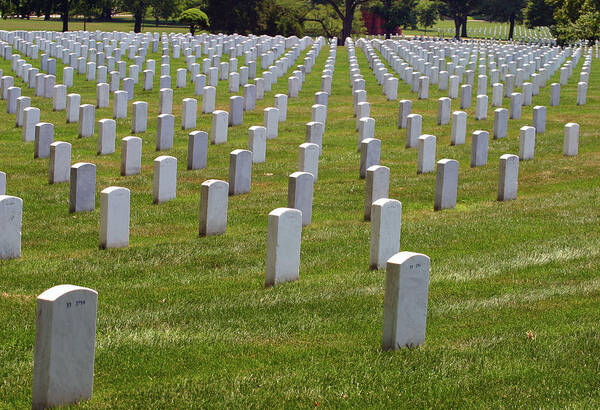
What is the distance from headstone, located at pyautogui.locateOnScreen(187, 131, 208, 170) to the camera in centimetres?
1650

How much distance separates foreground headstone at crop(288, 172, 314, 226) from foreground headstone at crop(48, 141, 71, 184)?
14.6 ft

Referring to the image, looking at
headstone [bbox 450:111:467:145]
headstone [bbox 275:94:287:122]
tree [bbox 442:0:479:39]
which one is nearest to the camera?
headstone [bbox 450:111:467:145]

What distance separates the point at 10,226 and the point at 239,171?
4565 millimetres

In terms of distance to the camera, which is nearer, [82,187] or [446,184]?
[82,187]

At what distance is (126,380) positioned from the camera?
6758 mm

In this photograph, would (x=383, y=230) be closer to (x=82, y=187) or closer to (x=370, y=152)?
(x=82, y=187)

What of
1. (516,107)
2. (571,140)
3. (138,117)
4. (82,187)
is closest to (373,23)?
(516,107)

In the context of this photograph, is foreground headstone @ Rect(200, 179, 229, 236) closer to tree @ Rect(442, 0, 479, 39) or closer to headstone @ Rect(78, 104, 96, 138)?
headstone @ Rect(78, 104, 96, 138)

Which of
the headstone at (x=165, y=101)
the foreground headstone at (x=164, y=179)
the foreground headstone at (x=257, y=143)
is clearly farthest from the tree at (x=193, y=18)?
the foreground headstone at (x=164, y=179)

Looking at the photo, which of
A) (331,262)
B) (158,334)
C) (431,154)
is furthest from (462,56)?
(158,334)

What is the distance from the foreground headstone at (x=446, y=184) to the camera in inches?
523

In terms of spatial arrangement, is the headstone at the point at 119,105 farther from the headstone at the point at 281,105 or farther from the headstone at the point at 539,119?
the headstone at the point at 539,119

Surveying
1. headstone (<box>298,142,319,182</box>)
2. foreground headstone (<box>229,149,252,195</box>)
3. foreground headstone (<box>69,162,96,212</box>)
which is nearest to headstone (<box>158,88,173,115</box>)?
headstone (<box>298,142,319,182</box>)

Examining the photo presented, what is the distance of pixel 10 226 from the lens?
10477 mm
